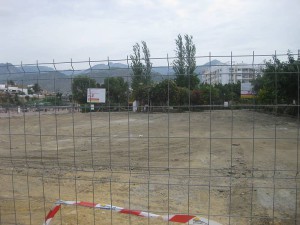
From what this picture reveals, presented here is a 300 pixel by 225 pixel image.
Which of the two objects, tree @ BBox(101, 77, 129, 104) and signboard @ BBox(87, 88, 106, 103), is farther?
tree @ BBox(101, 77, 129, 104)

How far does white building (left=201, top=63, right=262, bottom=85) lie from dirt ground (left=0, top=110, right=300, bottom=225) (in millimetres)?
450

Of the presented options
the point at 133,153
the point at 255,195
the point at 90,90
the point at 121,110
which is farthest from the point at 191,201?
the point at 133,153

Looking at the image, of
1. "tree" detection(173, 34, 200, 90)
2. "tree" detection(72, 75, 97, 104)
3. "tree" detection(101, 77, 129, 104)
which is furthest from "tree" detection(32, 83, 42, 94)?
"tree" detection(173, 34, 200, 90)

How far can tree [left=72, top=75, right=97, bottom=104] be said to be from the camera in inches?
170

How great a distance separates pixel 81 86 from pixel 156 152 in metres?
10.3

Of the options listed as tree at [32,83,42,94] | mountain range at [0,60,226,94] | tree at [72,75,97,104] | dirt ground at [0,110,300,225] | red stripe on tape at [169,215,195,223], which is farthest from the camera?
dirt ground at [0,110,300,225]

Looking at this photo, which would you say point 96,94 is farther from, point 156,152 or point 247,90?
point 156,152

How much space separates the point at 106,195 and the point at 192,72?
4.90 metres

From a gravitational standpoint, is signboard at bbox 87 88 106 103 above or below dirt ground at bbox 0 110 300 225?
above

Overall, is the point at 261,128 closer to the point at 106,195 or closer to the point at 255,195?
the point at 255,195

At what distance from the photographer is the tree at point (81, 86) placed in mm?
4316

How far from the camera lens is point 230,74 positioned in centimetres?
392

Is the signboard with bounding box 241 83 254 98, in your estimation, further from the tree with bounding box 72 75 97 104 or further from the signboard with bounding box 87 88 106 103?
the tree with bounding box 72 75 97 104

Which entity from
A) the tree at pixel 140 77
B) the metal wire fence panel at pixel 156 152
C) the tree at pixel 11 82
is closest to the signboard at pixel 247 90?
the metal wire fence panel at pixel 156 152
